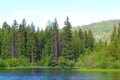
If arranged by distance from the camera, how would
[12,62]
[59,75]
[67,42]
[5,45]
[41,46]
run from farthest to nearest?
1. [41,46]
2. [5,45]
3. [67,42]
4. [12,62]
5. [59,75]

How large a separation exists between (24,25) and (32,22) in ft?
26.4

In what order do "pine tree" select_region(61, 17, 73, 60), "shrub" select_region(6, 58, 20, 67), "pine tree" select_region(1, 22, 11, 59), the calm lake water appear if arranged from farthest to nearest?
"pine tree" select_region(1, 22, 11, 59) → "pine tree" select_region(61, 17, 73, 60) → "shrub" select_region(6, 58, 20, 67) → the calm lake water

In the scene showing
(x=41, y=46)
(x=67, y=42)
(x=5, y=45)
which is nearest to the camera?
(x=67, y=42)

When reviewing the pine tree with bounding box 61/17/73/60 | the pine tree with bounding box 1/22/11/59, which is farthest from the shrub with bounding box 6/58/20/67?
the pine tree with bounding box 61/17/73/60

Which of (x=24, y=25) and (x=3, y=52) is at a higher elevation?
(x=24, y=25)

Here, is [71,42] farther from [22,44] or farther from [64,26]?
[22,44]

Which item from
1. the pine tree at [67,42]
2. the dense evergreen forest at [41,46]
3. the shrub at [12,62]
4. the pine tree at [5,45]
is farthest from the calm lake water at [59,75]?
the pine tree at [5,45]

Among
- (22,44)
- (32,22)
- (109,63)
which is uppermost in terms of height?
(32,22)

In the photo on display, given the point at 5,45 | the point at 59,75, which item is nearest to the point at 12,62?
the point at 5,45

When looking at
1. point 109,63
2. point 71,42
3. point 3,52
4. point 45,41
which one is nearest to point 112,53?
point 109,63

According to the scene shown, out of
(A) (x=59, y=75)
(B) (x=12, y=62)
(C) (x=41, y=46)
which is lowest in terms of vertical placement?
(A) (x=59, y=75)

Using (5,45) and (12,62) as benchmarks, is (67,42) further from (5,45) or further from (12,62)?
(5,45)

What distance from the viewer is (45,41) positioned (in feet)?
391

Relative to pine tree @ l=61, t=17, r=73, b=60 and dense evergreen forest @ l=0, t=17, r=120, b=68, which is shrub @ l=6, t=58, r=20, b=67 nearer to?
dense evergreen forest @ l=0, t=17, r=120, b=68
